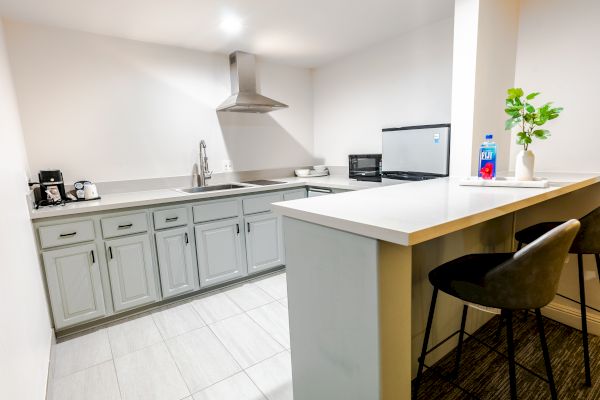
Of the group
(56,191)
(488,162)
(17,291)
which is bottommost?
(17,291)

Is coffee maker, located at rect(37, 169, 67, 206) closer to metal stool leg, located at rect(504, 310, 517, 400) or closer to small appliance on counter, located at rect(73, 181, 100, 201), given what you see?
small appliance on counter, located at rect(73, 181, 100, 201)

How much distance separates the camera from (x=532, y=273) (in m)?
1.01

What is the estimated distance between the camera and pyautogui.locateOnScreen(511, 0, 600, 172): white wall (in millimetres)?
1849

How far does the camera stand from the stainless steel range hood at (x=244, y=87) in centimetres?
301

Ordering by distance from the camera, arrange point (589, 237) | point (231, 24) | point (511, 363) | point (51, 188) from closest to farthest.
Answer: point (511, 363)
point (589, 237)
point (51, 188)
point (231, 24)

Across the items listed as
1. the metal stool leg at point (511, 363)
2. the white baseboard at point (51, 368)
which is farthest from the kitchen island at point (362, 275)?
the white baseboard at point (51, 368)

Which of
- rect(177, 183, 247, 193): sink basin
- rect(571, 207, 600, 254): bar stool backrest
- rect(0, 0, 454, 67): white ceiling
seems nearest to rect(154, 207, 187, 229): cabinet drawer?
rect(177, 183, 247, 193): sink basin

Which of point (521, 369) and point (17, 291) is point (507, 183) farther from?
point (17, 291)

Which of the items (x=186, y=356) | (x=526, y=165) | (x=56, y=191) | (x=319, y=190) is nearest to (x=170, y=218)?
(x=56, y=191)

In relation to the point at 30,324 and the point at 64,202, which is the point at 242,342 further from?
Answer: the point at 64,202

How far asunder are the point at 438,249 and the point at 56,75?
2967mm

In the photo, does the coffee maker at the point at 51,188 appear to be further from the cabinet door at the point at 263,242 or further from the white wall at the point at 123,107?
the cabinet door at the point at 263,242

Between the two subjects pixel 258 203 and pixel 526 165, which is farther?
pixel 258 203

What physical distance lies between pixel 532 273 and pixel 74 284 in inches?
99.3
